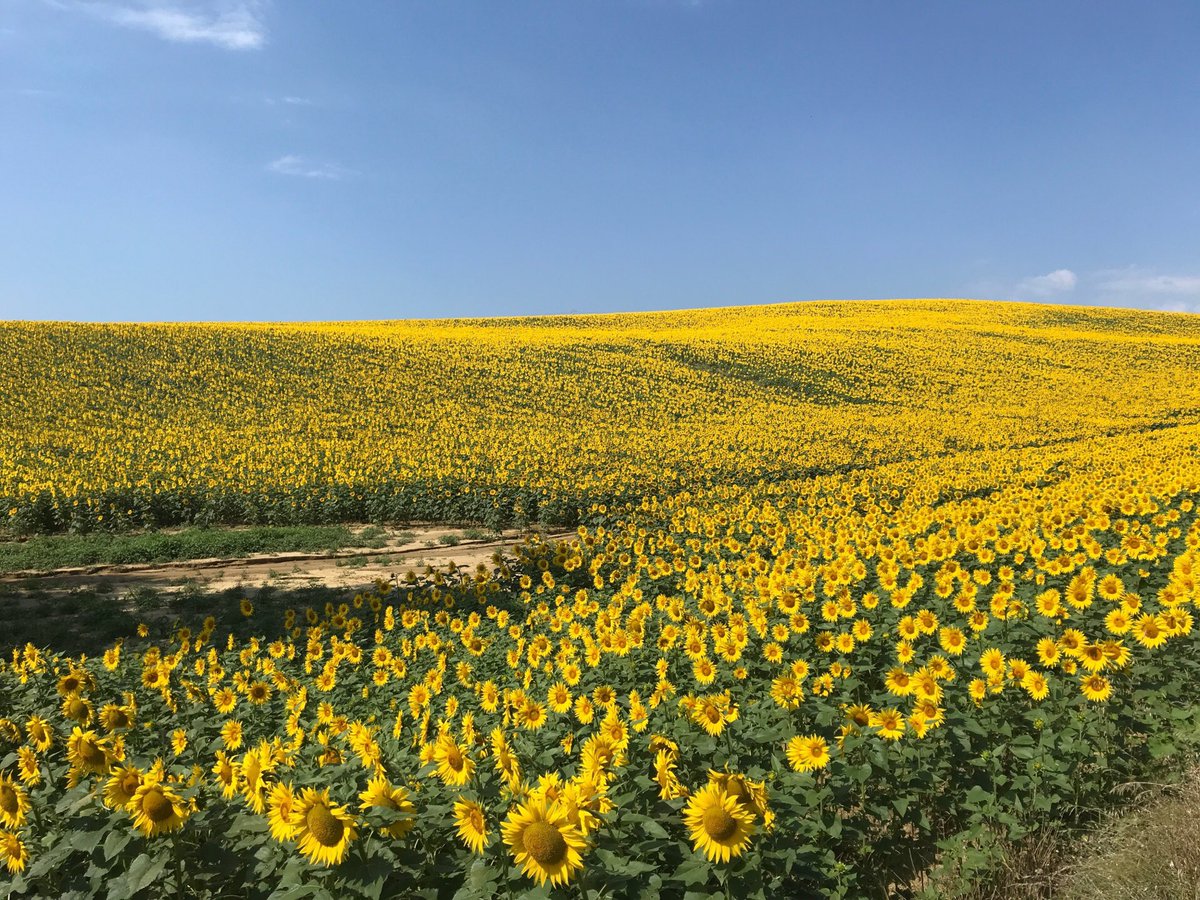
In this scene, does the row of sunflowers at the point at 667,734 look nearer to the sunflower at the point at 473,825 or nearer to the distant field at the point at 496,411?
the sunflower at the point at 473,825

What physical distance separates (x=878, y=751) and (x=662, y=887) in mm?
1715

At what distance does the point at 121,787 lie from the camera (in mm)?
2621

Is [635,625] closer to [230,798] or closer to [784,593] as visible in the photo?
[784,593]

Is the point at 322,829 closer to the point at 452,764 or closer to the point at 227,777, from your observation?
the point at 452,764

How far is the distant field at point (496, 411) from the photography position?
1736 centimetres

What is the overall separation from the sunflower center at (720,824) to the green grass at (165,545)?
13436 millimetres

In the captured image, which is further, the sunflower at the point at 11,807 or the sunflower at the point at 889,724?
the sunflower at the point at 889,724

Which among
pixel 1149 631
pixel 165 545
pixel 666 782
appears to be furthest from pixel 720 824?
pixel 165 545

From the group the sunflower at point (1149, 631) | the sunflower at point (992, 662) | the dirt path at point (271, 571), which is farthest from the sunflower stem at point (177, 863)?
the dirt path at point (271, 571)

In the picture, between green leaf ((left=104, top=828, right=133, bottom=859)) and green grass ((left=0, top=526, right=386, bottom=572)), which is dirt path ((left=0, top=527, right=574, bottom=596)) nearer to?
Result: green grass ((left=0, top=526, right=386, bottom=572))

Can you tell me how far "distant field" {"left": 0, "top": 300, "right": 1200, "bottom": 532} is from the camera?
17.4 m

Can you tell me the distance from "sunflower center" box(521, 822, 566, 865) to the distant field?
14.7 m

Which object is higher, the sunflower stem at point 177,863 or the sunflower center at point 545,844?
the sunflower center at point 545,844

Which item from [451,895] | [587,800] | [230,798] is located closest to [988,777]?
[587,800]
